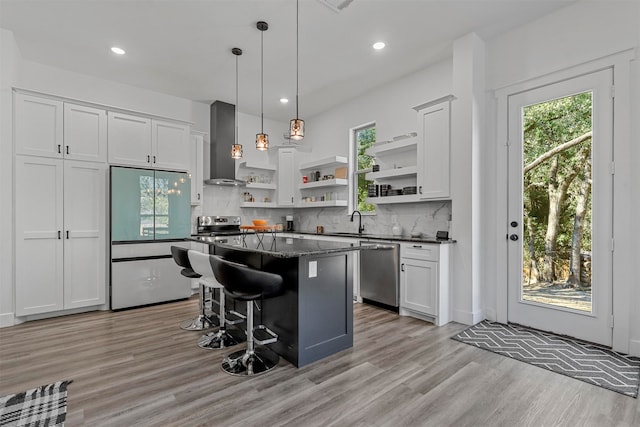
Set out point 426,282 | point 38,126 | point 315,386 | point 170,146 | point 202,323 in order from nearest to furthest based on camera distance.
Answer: point 315,386
point 202,323
point 426,282
point 38,126
point 170,146

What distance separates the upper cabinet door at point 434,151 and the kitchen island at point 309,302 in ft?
5.43

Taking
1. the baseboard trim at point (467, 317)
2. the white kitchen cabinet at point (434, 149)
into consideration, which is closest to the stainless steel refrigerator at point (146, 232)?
the white kitchen cabinet at point (434, 149)

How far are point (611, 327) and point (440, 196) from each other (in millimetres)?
1970

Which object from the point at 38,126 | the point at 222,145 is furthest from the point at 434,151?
the point at 38,126

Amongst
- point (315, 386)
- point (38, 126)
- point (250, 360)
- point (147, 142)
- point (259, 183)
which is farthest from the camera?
point (259, 183)

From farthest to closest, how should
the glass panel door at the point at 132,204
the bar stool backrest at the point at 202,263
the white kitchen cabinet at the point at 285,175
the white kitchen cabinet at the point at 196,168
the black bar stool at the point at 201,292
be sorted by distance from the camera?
the white kitchen cabinet at the point at 285,175 < the white kitchen cabinet at the point at 196,168 < the glass panel door at the point at 132,204 < the black bar stool at the point at 201,292 < the bar stool backrest at the point at 202,263

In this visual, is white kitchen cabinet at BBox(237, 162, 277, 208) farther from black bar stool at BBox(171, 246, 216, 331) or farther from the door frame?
the door frame

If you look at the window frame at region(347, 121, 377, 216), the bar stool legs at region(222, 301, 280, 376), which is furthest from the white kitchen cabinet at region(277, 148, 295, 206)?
the bar stool legs at region(222, 301, 280, 376)

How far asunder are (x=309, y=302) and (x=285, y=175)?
4.13m

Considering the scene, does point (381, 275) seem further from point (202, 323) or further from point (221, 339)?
point (202, 323)

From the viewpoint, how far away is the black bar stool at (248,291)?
7.63 ft

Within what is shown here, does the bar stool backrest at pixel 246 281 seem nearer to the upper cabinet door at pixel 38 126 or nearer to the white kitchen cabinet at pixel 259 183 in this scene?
the upper cabinet door at pixel 38 126

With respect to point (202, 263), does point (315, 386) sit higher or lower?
lower

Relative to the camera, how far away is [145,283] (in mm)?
4348
